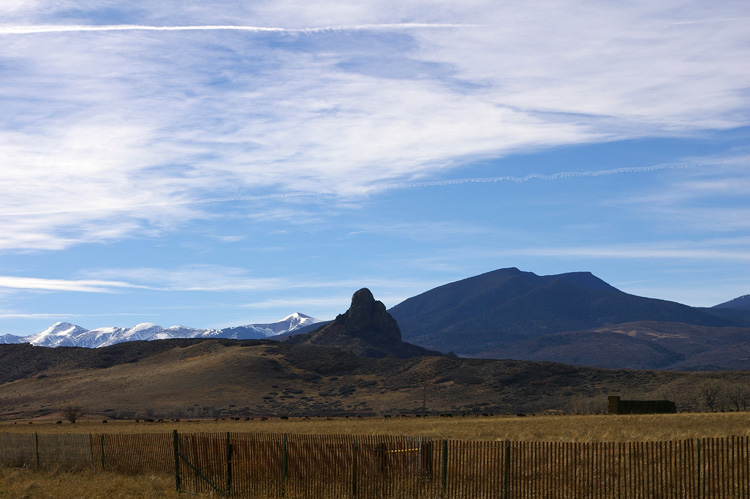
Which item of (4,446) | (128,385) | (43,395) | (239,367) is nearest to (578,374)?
(239,367)

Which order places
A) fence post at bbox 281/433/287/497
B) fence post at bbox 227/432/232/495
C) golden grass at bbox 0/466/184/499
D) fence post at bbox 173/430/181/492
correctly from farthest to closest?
fence post at bbox 173/430/181/492 → golden grass at bbox 0/466/184/499 → fence post at bbox 227/432/232/495 → fence post at bbox 281/433/287/497

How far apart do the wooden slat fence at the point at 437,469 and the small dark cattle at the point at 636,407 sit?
54.6 m

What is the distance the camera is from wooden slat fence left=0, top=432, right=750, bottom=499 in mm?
22250

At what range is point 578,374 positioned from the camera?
433ft

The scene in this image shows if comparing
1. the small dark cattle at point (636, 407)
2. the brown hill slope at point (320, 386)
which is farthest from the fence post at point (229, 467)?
the brown hill slope at point (320, 386)

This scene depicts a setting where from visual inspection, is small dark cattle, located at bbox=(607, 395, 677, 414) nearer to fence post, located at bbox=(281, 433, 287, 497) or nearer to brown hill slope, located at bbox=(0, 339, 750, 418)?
brown hill slope, located at bbox=(0, 339, 750, 418)

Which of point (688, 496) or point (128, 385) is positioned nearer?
point (688, 496)

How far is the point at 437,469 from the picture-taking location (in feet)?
79.7

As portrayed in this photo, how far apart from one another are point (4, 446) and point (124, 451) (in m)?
10.4

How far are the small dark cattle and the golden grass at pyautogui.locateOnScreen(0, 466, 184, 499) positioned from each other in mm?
58815

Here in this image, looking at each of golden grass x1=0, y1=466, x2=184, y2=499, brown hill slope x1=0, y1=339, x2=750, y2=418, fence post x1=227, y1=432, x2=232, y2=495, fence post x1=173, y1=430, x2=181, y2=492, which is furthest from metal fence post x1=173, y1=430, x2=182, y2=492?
brown hill slope x1=0, y1=339, x2=750, y2=418

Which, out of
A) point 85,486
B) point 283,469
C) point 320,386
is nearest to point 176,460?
point 85,486

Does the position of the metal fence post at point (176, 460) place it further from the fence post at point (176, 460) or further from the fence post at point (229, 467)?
the fence post at point (229, 467)

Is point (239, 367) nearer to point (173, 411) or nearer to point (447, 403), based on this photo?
point (173, 411)
